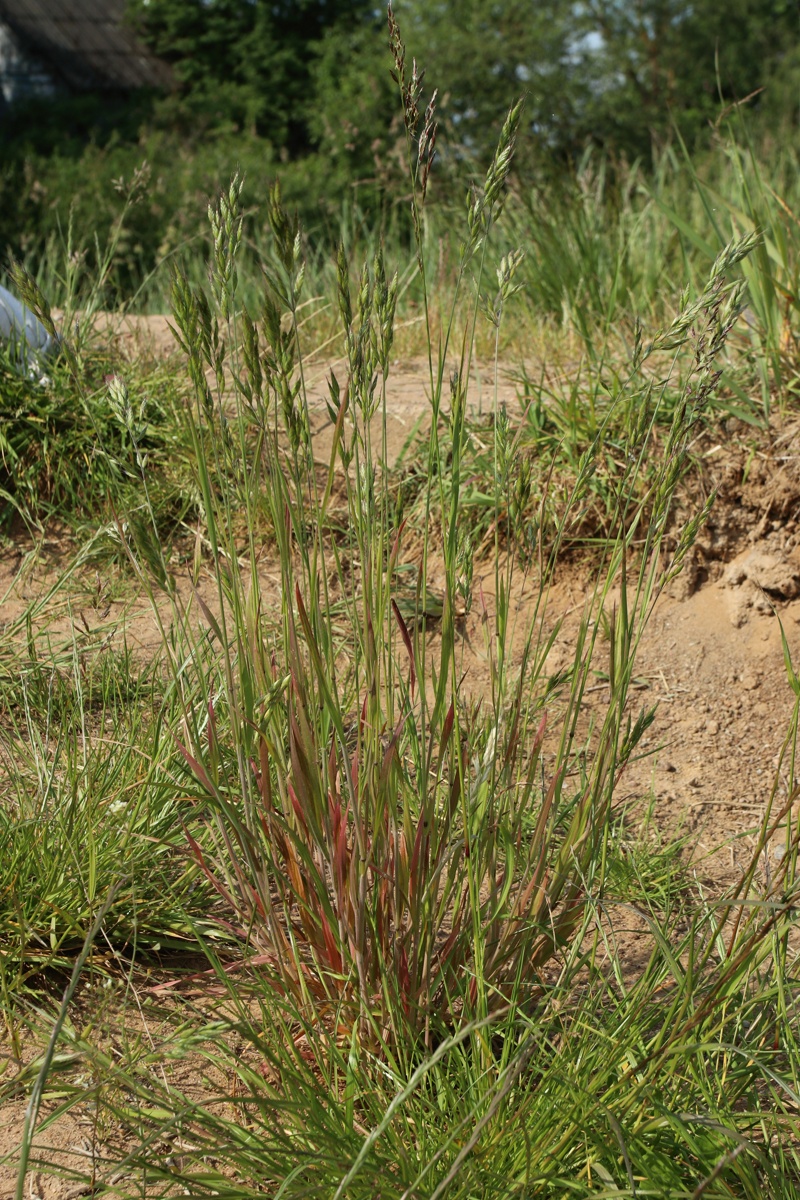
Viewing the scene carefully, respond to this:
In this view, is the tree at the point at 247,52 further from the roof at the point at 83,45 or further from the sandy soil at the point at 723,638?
the sandy soil at the point at 723,638

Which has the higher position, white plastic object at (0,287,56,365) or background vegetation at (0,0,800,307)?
background vegetation at (0,0,800,307)

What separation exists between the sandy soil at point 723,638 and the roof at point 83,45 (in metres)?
18.3

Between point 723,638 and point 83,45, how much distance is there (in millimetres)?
19927

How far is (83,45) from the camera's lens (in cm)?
1909

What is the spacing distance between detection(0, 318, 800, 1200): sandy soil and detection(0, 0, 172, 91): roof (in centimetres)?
1833

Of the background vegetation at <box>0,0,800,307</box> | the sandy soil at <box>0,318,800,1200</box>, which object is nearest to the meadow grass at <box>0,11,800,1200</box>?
the sandy soil at <box>0,318,800,1200</box>

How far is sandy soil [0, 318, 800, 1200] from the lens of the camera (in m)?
2.75

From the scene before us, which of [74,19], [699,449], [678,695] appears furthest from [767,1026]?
[74,19]

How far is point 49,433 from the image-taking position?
11.6ft

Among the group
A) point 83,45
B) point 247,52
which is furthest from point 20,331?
point 83,45

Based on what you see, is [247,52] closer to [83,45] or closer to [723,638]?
[83,45]

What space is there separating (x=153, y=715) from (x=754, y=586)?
1.83 m

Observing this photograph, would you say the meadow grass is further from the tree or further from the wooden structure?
the wooden structure

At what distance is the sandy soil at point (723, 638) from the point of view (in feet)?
9.04
